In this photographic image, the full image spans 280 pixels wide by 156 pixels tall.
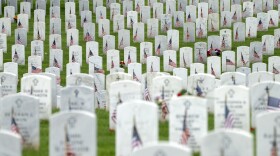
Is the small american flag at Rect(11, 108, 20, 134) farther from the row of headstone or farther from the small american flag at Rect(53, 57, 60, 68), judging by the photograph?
the small american flag at Rect(53, 57, 60, 68)

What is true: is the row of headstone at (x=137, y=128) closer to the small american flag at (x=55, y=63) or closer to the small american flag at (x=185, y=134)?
the small american flag at (x=185, y=134)

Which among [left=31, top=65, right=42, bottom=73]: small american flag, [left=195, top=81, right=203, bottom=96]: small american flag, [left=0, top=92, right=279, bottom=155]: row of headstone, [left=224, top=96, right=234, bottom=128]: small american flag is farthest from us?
[left=31, top=65, right=42, bottom=73]: small american flag

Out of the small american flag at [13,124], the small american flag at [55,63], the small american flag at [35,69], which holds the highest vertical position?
the small american flag at [55,63]

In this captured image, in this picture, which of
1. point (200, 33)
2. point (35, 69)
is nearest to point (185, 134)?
point (35, 69)

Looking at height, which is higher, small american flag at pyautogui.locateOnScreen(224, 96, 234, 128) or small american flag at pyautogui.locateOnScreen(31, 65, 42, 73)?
small american flag at pyautogui.locateOnScreen(31, 65, 42, 73)

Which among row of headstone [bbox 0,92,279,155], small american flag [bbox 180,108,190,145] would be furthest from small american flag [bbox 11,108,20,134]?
small american flag [bbox 180,108,190,145]

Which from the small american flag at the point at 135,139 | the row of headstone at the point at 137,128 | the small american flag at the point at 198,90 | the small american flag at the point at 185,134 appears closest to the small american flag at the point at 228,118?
the row of headstone at the point at 137,128

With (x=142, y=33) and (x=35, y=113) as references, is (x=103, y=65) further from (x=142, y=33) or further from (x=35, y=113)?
(x=35, y=113)

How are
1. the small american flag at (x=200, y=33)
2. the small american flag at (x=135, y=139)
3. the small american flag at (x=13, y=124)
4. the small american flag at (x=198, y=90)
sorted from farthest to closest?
1. the small american flag at (x=200, y=33)
2. the small american flag at (x=198, y=90)
3. the small american flag at (x=13, y=124)
4. the small american flag at (x=135, y=139)

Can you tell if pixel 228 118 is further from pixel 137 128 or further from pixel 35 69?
pixel 35 69

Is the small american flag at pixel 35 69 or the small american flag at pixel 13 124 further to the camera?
the small american flag at pixel 35 69

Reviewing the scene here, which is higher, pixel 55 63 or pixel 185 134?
pixel 55 63

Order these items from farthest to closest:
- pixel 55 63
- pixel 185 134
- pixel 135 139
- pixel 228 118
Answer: pixel 55 63
pixel 228 118
pixel 185 134
pixel 135 139

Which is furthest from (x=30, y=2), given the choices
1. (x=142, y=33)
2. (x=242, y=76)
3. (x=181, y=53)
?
(x=242, y=76)
